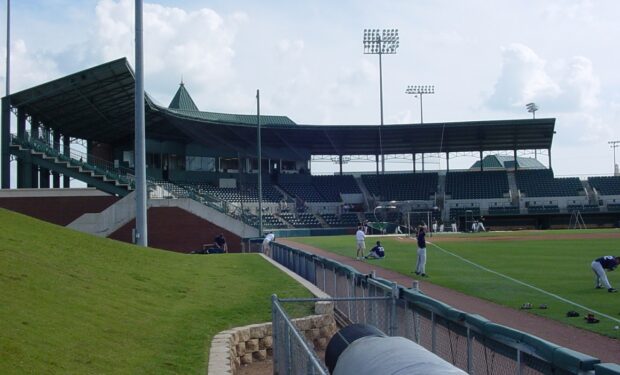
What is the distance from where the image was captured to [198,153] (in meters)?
70.6

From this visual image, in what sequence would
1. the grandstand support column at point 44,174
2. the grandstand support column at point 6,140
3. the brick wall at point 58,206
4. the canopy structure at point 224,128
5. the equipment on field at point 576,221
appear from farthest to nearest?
the equipment on field at point 576,221, the grandstand support column at point 44,174, the canopy structure at point 224,128, the grandstand support column at point 6,140, the brick wall at point 58,206

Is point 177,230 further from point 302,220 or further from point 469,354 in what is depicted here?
point 469,354

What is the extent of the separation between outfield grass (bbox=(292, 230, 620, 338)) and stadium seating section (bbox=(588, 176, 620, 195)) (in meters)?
35.7

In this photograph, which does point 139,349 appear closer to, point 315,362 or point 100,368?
point 100,368

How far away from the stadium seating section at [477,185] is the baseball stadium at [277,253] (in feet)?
0.90

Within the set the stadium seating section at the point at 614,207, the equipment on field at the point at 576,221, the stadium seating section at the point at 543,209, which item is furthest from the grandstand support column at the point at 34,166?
the stadium seating section at the point at 614,207

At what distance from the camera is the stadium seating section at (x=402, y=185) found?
74.9m

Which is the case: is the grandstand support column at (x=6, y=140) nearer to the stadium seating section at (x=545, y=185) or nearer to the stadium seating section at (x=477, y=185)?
the stadium seating section at (x=477, y=185)

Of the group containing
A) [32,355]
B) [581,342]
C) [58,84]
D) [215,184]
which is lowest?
[581,342]

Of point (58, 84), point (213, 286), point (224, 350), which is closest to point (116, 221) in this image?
point (58, 84)

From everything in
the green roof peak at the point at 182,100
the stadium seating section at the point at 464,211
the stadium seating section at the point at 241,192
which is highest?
the green roof peak at the point at 182,100

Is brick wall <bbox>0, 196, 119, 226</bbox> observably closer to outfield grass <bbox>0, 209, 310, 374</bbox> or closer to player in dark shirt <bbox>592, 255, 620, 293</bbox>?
outfield grass <bbox>0, 209, 310, 374</bbox>

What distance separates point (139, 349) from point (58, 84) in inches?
1478

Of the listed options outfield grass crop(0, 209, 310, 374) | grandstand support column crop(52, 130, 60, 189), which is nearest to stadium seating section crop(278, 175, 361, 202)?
grandstand support column crop(52, 130, 60, 189)
